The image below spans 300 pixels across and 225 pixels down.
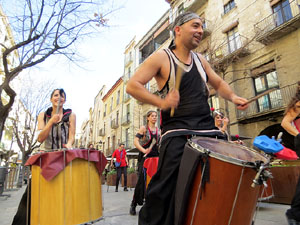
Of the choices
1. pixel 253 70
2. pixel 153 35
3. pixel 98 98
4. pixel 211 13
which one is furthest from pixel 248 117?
pixel 98 98

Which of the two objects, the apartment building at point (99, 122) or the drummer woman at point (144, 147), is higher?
the apartment building at point (99, 122)

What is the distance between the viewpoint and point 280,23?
1381cm

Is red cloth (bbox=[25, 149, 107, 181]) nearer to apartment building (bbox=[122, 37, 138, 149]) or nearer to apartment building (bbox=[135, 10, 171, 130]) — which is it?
apartment building (bbox=[135, 10, 171, 130])

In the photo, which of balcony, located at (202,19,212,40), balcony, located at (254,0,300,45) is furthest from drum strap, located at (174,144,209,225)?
balcony, located at (202,19,212,40)

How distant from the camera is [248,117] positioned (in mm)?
14477

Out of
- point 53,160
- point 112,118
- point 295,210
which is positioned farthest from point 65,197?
point 112,118

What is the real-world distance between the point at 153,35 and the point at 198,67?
25893mm

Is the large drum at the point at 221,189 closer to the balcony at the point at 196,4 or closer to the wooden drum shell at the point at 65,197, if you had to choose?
the wooden drum shell at the point at 65,197

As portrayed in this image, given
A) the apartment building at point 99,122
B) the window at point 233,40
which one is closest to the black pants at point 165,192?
the window at point 233,40

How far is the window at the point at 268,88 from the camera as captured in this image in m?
13.9

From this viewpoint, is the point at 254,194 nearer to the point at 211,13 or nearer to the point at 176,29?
the point at 176,29

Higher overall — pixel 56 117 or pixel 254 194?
pixel 56 117

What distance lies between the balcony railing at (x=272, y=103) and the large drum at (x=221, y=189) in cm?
1245

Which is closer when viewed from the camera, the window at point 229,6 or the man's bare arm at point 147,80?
the man's bare arm at point 147,80
